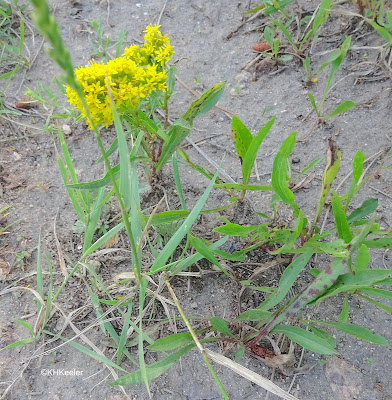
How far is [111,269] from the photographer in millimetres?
1437

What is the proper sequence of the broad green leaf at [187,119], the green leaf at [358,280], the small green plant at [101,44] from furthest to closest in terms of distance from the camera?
the small green plant at [101,44] < the broad green leaf at [187,119] < the green leaf at [358,280]

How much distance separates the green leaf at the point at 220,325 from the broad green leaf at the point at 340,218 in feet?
1.41

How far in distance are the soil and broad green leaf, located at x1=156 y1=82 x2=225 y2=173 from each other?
256 mm

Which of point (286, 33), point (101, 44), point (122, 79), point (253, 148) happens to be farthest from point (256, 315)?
point (101, 44)

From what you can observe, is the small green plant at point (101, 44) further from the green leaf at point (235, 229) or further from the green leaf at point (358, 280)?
the green leaf at point (358, 280)

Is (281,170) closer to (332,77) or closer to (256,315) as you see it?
(256,315)

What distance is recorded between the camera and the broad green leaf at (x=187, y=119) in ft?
4.21

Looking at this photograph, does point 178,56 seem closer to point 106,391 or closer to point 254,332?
point 254,332

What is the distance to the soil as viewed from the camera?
47.4 inches

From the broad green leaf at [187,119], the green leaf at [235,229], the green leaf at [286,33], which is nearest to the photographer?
the green leaf at [235,229]

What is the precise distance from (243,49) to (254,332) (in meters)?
1.49

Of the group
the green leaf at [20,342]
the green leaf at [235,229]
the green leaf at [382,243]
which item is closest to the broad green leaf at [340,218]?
the green leaf at [382,243]

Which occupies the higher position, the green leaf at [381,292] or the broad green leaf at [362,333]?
the green leaf at [381,292]

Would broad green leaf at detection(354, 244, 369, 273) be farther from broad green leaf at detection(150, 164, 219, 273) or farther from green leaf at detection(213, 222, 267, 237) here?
broad green leaf at detection(150, 164, 219, 273)
